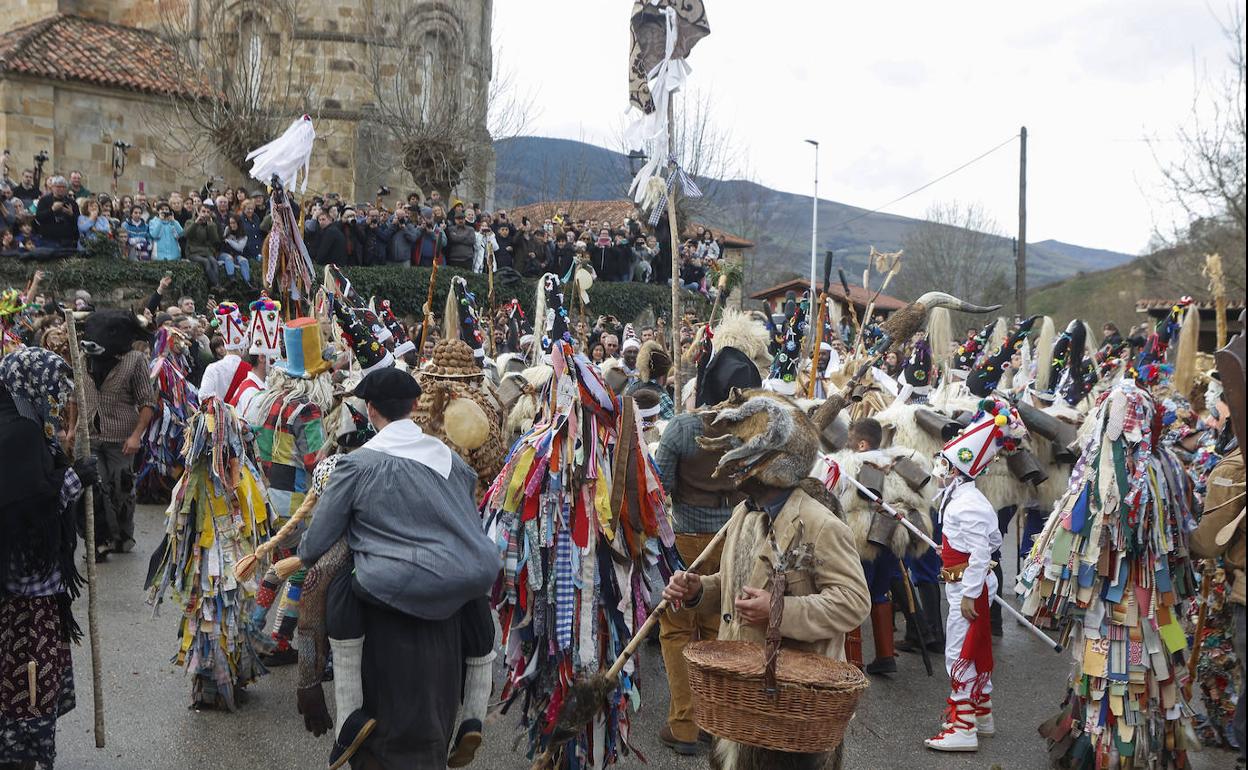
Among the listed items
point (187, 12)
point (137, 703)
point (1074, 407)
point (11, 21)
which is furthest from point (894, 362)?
point (11, 21)

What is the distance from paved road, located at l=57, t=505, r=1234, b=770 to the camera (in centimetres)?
576

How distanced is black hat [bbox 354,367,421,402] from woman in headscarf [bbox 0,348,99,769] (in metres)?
1.60

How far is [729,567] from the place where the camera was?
4.14 meters

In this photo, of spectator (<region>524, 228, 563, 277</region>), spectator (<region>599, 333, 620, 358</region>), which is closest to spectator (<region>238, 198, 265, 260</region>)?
spectator (<region>524, 228, 563, 277</region>)

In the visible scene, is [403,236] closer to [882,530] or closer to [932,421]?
[932,421]

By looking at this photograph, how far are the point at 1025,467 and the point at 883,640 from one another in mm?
1708

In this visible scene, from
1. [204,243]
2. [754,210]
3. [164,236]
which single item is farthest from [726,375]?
[754,210]

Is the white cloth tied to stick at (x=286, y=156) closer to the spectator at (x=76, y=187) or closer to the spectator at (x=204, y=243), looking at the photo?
the spectator at (x=204, y=243)

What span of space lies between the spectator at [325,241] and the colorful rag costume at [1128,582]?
16.8m

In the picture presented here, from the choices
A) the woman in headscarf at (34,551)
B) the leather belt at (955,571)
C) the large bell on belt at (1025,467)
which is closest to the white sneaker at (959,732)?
the leather belt at (955,571)

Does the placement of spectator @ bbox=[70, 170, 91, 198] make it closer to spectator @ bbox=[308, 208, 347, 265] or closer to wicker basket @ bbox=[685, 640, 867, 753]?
spectator @ bbox=[308, 208, 347, 265]

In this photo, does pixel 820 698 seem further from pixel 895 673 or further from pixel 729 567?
pixel 895 673

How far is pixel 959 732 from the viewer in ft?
20.2

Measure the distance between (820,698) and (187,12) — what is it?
31.3 metres
